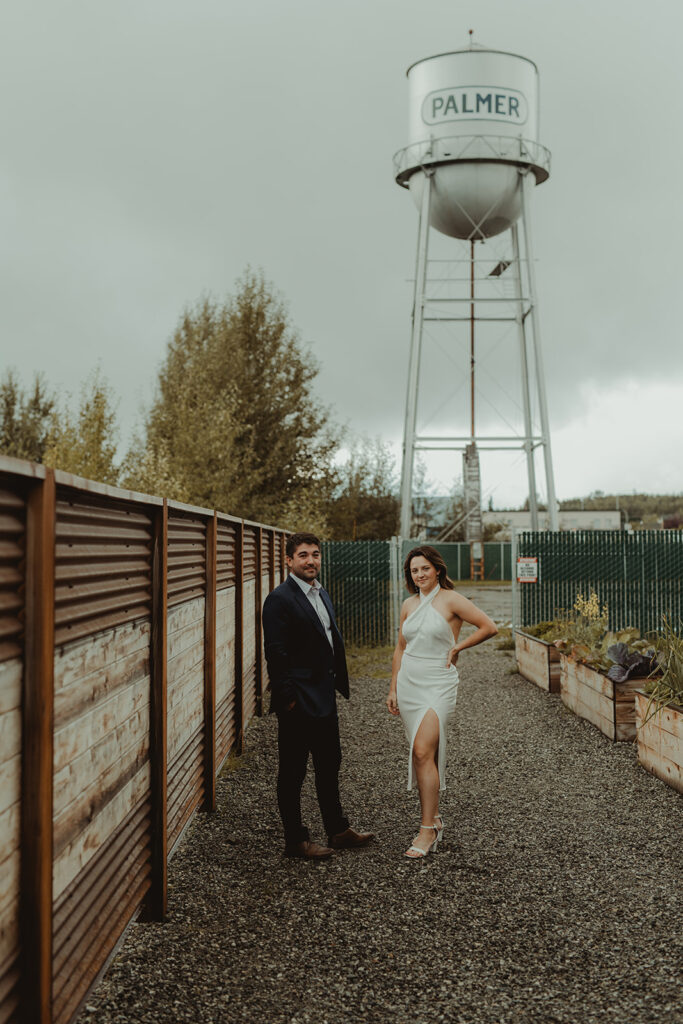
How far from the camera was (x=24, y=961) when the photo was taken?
2.83 meters

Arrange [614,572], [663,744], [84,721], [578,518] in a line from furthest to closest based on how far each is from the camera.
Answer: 1. [578,518]
2. [614,572]
3. [663,744]
4. [84,721]

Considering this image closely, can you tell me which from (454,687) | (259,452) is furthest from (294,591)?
(259,452)

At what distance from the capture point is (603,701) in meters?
9.70

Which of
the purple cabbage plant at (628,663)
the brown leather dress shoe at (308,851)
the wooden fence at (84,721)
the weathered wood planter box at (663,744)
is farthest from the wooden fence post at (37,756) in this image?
the purple cabbage plant at (628,663)

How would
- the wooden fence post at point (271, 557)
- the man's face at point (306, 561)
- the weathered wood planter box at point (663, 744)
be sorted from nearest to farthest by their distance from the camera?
1. the man's face at point (306, 561)
2. the weathered wood planter box at point (663, 744)
3. the wooden fence post at point (271, 557)

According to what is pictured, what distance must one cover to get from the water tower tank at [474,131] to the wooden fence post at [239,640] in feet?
59.1

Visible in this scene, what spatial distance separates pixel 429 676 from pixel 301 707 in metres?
0.80

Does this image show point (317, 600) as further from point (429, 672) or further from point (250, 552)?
point (250, 552)

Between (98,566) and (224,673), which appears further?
(224,673)

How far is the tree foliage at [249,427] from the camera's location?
27234mm

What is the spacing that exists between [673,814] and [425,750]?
1.96 m

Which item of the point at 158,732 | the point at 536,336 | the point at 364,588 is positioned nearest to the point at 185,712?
the point at 158,732

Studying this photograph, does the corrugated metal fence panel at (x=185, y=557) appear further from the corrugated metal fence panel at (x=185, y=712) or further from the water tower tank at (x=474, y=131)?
the water tower tank at (x=474, y=131)

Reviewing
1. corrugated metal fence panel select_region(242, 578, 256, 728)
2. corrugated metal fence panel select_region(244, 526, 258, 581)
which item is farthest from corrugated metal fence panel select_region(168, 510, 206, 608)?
corrugated metal fence panel select_region(244, 526, 258, 581)
